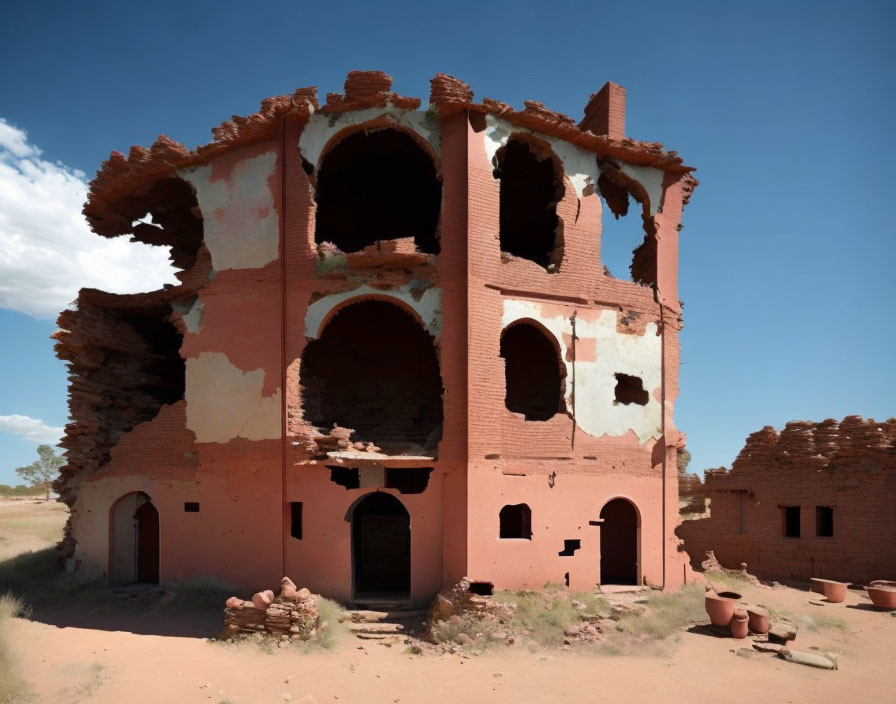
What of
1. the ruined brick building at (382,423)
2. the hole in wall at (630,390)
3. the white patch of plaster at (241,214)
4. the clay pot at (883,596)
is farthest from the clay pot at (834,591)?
the white patch of plaster at (241,214)

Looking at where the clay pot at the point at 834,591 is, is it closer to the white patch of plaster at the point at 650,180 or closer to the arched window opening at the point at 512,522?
the arched window opening at the point at 512,522

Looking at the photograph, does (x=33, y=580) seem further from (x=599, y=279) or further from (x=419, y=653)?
(x=599, y=279)

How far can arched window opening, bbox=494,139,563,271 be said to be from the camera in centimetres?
1742

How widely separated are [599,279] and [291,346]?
868 cm

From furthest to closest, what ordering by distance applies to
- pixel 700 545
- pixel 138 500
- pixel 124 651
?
1. pixel 700 545
2. pixel 138 500
3. pixel 124 651

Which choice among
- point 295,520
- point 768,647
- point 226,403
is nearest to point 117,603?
point 295,520

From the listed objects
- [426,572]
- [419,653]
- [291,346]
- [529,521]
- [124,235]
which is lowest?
[419,653]

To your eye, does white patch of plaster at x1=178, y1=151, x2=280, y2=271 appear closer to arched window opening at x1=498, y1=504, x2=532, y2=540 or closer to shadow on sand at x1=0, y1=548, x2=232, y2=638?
shadow on sand at x1=0, y1=548, x2=232, y2=638

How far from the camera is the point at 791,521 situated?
1958cm

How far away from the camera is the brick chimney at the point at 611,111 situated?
18.2 meters

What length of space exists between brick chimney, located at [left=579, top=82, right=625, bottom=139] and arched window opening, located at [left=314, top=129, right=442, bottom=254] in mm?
5453

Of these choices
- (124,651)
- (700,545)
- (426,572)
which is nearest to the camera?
(124,651)

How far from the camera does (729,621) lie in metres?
13.5

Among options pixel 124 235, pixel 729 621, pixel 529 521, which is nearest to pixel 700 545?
pixel 729 621
